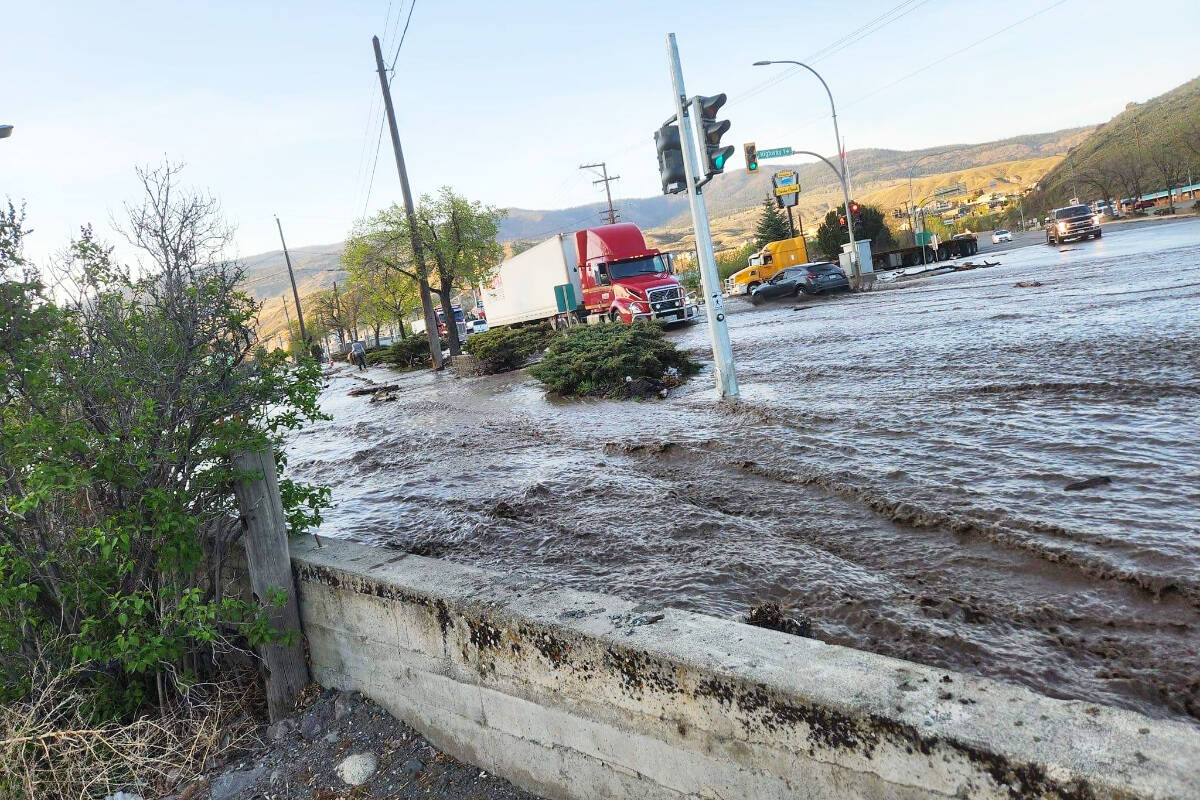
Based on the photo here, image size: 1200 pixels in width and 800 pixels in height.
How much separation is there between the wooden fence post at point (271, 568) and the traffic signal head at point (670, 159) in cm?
744

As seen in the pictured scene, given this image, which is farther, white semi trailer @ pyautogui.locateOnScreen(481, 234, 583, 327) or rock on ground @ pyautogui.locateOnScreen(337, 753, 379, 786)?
white semi trailer @ pyautogui.locateOnScreen(481, 234, 583, 327)

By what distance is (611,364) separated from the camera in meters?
13.4

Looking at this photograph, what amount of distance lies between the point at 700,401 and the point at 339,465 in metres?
5.15

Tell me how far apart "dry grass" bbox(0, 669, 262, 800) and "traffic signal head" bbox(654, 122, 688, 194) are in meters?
8.59

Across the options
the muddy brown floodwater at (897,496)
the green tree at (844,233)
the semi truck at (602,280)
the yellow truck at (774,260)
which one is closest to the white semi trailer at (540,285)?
the semi truck at (602,280)

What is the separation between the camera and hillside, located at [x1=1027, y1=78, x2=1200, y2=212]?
289 ft

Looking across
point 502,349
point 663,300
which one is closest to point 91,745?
point 502,349

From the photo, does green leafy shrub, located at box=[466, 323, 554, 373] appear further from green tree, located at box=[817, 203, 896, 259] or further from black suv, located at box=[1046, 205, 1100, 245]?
black suv, located at box=[1046, 205, 1100, 245]

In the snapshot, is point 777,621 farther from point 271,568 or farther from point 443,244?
point 443,244

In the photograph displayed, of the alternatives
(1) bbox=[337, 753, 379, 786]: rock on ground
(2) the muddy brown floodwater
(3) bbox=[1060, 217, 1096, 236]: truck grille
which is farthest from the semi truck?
(3) bbox=[1060, 217, 1096, 236]: truck grille

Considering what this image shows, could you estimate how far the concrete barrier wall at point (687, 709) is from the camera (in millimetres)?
2186

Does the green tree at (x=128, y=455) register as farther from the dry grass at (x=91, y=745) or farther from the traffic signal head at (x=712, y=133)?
the traffic signal head at (x=712, y=133)

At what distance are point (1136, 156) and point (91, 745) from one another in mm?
124699

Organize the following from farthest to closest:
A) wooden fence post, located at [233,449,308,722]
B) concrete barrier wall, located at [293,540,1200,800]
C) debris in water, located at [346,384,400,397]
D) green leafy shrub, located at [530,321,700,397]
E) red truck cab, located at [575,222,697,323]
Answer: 1. red truck cab, located at [575,222,697,323]
2. debris in water, located at [346,384,400,397]
3. green leafy shrub, located at [530,321,700,397]
4. wooden fence post, located at [233,449,308,722]
5. concrete barrier wall, located at [293,540,1200,800]
